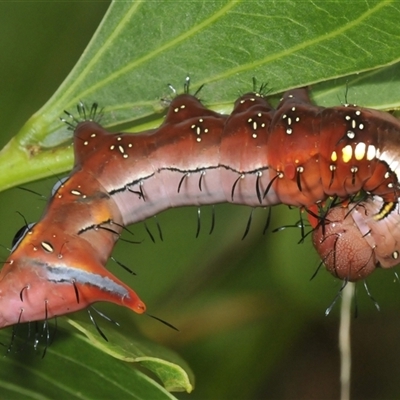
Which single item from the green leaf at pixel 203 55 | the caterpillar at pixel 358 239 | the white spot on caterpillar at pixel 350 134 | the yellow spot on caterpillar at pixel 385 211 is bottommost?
the caterpillar at pixel 358 239

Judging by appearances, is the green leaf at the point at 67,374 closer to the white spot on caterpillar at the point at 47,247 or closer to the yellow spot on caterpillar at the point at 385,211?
the white spot on caterpillar at the point at 47,247

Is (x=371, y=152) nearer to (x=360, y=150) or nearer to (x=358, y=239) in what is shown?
(x=360, y=150)

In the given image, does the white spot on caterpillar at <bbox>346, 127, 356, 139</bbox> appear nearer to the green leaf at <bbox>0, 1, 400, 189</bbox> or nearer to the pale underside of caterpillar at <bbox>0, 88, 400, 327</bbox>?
the pale underside of caterpillar at <bbox>0, 88, 400, 327</bbox>

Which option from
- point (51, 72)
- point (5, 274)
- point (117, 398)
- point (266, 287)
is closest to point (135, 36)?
point (5, 274)

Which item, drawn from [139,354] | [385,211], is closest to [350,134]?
[385,211]

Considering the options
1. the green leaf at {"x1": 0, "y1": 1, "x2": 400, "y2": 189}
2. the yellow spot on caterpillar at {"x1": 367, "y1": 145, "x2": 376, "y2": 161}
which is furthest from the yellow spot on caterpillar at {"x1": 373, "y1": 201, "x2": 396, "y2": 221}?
the green leaf at {"x1": 0, "y1": 1, "x2": 400, "y2": 189}

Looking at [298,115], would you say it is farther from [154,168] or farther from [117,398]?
[117,398]

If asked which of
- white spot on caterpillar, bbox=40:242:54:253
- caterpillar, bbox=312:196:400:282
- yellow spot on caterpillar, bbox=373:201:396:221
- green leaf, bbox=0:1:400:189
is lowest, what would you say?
white spot on caterpillar, bbox=40:242:54:253

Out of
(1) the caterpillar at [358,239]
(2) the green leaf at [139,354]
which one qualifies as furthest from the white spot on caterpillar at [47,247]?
(1) the caterpillar at [358,239]

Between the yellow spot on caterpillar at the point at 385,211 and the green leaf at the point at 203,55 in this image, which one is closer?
the green leaf at the point at 203,55
